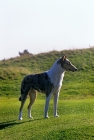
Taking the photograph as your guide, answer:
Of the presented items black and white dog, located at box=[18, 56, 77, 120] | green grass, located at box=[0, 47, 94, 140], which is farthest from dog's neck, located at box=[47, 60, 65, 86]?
green grass, located at box=[0, 47, 94, 140]

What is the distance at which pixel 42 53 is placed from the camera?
6650 centimetres

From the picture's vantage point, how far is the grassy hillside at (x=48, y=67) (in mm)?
44662

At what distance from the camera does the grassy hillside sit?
4466 centimetres

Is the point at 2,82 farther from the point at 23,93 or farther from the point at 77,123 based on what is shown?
the point at 77,123

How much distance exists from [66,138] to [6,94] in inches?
1192

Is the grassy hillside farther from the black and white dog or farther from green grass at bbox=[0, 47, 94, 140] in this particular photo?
the black and white dog

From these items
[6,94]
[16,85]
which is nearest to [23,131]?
[6,94]

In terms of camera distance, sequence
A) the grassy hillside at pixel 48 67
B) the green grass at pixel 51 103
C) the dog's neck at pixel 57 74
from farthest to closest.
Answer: the grassy hillside at pixel 48 67
the dog's neck at pixel 57 74
the green grass at pixel 51 103

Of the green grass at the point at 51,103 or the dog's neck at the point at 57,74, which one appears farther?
the dog's neck at the point at 57,74

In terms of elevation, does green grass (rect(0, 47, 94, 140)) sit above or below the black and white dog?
below

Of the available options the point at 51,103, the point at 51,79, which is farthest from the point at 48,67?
the point at 51,79

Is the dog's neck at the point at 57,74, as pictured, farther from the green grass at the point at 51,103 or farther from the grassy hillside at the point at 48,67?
the grassy hillside at the point at 48,67

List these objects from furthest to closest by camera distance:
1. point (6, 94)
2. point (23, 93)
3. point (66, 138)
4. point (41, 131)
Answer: point (6, 94) → point (23, 93) → point (41, 131) → point (66, 138)

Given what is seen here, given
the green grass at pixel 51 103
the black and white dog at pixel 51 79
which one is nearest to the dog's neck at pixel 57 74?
the black and white dog at pixel 51 79
